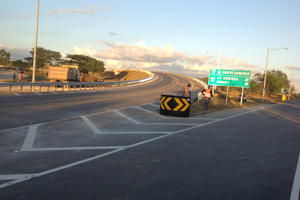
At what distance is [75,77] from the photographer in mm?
43281

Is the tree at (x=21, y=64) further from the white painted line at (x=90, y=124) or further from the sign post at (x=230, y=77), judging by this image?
the white painted line at (x=90, y=124)

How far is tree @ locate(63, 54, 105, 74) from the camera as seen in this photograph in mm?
85000

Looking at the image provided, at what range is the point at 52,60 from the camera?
100 m

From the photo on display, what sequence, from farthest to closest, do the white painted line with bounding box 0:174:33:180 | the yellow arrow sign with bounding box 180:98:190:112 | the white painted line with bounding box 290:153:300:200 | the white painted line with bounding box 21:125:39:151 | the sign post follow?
the sign post
the yellow arrow sign with bounding box 180:98:190:112
the white painted line with bounding box 21:125:39:151
the white painted line with bounding box 0:174:33:180
the white painted line with bounding box 290:153:300:200

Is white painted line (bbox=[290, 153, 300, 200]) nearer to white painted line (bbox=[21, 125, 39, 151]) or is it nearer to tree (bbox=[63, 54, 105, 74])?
white painted line (bbox=[21, 125, 39, 151])

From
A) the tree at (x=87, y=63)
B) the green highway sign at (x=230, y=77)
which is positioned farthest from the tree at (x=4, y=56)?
the green highway sign at (x=230, y=77)

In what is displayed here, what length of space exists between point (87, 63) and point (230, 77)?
6566 cm

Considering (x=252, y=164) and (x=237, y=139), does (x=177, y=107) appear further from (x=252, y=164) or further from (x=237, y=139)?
(x=252, y=164)

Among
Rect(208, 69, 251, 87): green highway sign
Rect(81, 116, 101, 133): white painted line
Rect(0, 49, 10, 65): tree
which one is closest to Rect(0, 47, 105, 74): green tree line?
Rect(0, 49, 10, 65): tree

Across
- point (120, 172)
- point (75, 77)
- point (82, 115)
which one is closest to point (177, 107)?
point (82, 115)

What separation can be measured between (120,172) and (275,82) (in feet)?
263

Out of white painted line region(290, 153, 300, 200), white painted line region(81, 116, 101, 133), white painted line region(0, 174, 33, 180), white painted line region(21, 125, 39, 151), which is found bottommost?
white painted line region(21, 125, 39, 151)

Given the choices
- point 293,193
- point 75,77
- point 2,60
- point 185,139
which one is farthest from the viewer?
point 2,60

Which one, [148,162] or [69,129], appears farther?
[69,129]
